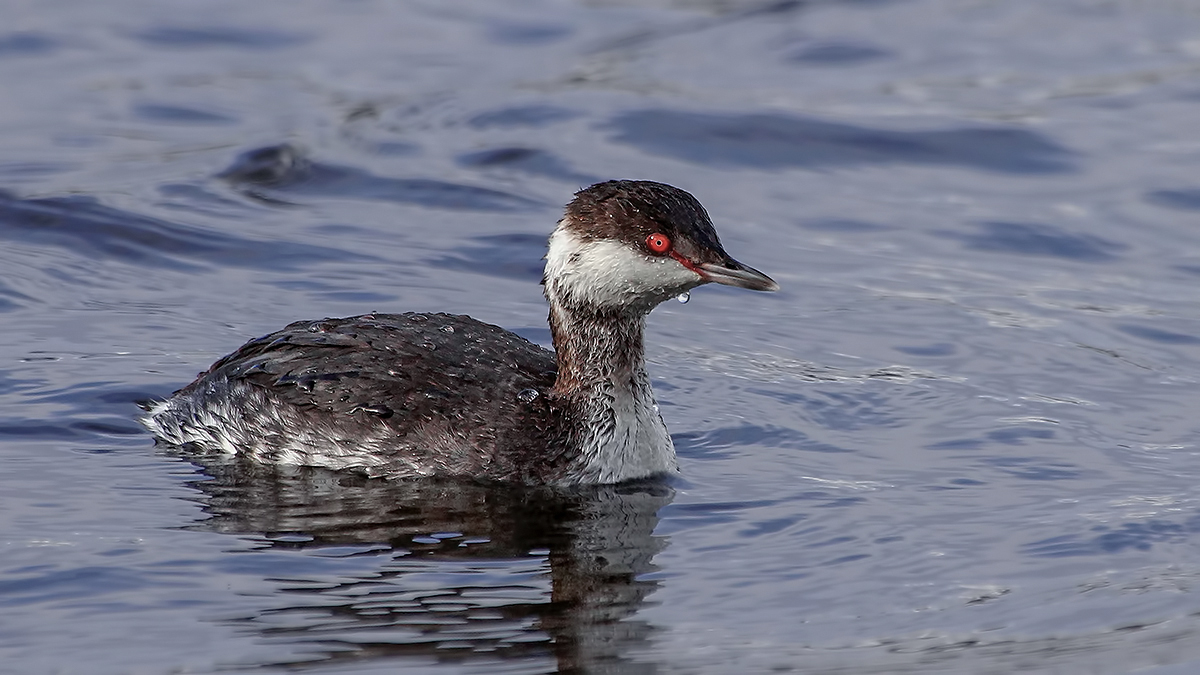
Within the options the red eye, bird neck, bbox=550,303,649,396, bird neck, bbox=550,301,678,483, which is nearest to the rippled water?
bird neck, bbox=550,301,678,483

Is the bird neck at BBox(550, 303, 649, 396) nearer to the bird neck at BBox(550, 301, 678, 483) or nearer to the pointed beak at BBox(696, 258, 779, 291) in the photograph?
the bird neck at BBox(550, 301, 678, 483)

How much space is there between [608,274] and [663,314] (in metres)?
3.24

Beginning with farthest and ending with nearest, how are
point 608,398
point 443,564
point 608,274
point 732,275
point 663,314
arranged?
1. point 663,314
2. point 608,398
3. point 608,274
4. point 732,275
5. point 443,564

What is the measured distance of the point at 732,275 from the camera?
8.64m

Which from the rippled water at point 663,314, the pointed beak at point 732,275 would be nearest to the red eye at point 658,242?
the pointed beak at point 732,275

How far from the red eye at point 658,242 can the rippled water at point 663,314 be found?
1143mm

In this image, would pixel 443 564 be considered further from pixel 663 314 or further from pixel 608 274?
pixel 663 314

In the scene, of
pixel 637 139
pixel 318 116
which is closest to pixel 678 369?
pixel 637 139

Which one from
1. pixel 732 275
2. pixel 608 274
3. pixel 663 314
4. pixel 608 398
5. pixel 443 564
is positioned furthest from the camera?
pixel 663 314

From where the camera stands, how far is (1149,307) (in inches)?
470

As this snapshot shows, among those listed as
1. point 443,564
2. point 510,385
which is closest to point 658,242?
point 510,385

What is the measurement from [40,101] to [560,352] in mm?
8806

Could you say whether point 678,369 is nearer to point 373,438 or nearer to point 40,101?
point 373,438

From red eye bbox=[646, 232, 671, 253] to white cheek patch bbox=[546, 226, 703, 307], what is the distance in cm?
4
